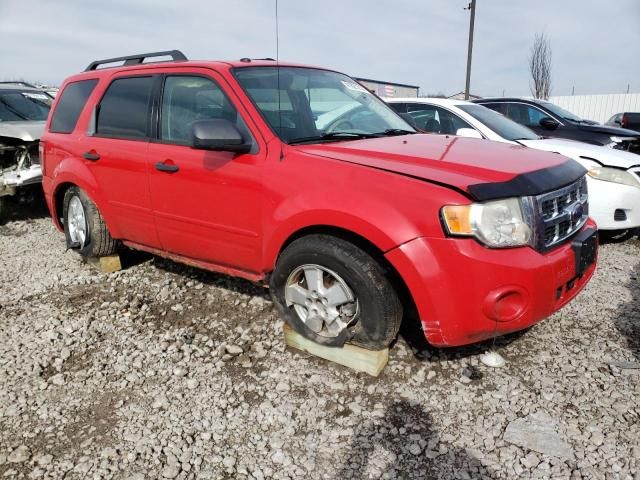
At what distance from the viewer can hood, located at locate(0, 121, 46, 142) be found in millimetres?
6547

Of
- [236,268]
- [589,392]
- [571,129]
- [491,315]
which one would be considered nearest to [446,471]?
[491,315]

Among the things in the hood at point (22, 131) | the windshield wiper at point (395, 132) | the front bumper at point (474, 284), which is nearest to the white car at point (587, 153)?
the windshield wiper at point (395, 132)

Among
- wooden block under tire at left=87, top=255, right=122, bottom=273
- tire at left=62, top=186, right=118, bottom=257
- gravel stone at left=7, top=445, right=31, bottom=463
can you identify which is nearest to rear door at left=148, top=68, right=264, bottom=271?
tire at left=62, top=186, right=118, bottom=257

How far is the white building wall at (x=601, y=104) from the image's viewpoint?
2892cm

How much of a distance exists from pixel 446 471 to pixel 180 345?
1.88 m

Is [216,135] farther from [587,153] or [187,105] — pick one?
[587,153]

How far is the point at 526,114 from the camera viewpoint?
7.70 m

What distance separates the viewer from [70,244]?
4.72m

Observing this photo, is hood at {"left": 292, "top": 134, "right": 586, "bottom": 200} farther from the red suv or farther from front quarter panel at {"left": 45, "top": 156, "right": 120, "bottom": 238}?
front quarter panel at {"left": 45, "top": 156, "right": 120, "bottom": 238}

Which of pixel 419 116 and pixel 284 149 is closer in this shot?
pixel 284 149

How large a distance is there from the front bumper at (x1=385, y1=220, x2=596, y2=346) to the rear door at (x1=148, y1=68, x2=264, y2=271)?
107 cm

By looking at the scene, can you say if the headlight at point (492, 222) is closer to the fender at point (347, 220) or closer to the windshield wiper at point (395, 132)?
the fender at point (347, 220)

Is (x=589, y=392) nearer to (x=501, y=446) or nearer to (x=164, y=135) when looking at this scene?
(x=501, y=446)

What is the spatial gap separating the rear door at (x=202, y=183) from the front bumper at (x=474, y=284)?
42.3 inches
